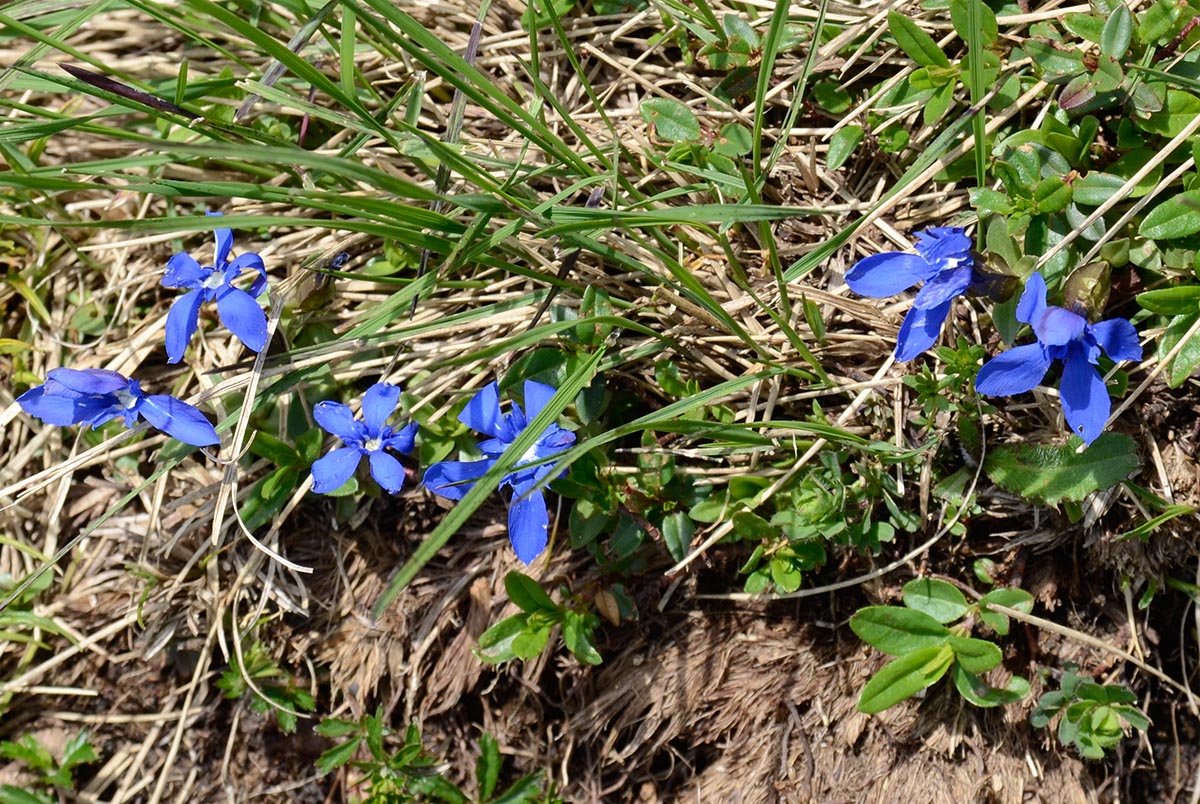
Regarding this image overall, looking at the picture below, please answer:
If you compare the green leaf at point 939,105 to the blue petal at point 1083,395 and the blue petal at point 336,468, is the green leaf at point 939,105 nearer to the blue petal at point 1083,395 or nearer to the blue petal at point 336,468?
the blue petal at point 1083,395

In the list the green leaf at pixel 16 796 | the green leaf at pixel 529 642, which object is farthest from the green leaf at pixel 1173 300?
the green leaf at pixel 16 796

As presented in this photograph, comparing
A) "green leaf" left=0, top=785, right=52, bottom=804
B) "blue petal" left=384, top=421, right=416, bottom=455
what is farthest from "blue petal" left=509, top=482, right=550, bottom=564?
"green leaf" left=0, top=785, right=52, bottom=804

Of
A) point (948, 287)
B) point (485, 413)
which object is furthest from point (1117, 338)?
point (485, 413)

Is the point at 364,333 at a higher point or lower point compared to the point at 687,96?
lower

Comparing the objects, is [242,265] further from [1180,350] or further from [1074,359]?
[1180,350]

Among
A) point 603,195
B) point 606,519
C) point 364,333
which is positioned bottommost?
point 606,519

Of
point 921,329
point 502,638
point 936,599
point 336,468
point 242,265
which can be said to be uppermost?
point 921,329

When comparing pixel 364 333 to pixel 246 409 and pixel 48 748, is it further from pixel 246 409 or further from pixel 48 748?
pixel 48 748

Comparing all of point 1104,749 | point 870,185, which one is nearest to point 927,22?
point 870,185
